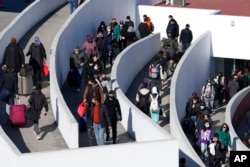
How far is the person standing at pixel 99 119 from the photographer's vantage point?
2508 centimetres

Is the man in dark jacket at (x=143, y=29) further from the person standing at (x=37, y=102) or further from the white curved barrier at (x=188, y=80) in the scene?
the person standing at (x=37, y=102)

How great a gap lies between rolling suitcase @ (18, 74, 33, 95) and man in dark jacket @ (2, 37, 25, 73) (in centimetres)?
34

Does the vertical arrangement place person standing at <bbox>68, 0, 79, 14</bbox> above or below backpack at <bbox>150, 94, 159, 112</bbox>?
above

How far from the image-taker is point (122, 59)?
3256cm

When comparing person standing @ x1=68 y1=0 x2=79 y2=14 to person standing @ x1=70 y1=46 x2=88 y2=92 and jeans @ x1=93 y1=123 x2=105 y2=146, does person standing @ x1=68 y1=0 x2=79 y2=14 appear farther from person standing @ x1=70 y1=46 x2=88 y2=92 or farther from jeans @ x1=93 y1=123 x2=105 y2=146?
jeans @ x1=93 y1=123 x2=105 y2=146

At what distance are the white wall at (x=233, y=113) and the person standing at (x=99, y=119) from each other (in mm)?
4809

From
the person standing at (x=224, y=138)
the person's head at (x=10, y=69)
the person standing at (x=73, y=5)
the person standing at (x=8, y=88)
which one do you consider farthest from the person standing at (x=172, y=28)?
the person standing at (x=8, y=88)

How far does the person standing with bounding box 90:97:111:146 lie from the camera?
987 inches

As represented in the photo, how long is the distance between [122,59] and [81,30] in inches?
78.7

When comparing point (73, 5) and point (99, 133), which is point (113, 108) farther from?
point (73, 5)

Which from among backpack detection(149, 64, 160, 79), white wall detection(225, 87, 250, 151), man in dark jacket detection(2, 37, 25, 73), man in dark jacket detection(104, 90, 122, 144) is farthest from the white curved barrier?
man in dark jacket detection(2, 37, 25, 73)

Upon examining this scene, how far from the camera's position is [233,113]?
109 feet

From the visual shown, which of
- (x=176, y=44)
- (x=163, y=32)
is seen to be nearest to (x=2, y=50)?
(x=176, y=44)

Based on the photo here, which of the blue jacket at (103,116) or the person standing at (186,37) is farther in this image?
the person standing at (186,37)
